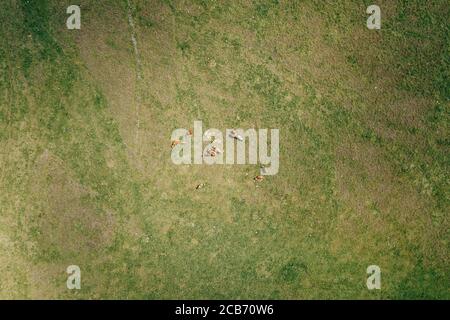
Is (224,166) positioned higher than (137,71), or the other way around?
(137,71)

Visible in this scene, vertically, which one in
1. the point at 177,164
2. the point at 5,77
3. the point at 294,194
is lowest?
the point at 294,194

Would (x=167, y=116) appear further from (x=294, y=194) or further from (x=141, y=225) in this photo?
Result: (x=294, y=194)

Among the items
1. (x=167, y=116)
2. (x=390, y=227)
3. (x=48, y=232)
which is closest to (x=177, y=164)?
(x=167, y=116)

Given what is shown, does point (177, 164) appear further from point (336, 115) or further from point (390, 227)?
point (390, 227)

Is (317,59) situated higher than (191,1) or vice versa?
(191,1)
